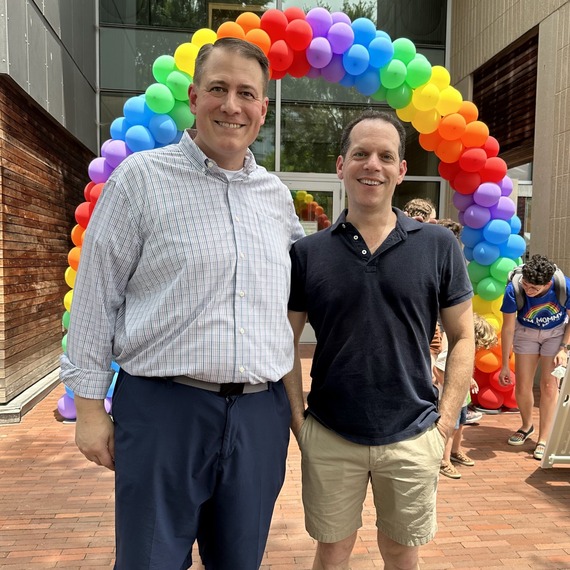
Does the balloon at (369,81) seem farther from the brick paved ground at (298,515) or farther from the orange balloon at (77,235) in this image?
the brick paved ground at (298,515)

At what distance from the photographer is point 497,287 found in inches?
216

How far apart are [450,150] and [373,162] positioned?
388 centimetres

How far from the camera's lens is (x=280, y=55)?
505 cm

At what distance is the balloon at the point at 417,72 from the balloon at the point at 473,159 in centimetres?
43

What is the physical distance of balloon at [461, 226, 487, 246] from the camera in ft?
18.3

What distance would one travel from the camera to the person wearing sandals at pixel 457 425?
4.07 meters

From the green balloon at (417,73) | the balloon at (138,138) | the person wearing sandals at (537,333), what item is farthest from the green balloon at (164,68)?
the person wearing sandals at (537,333)

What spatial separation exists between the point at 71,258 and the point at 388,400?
12.5 feet

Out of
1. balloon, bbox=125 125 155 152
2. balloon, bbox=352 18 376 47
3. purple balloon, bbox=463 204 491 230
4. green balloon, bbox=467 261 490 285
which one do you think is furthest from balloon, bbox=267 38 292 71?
green balloon, bbox=467 261 490 285

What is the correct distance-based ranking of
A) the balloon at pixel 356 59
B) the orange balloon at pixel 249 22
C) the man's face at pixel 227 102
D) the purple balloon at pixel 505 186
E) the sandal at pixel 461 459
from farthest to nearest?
the purple balloon at pixel 505 186, the balloon at pixel 356 59, the orange balloon at pixel 249 22, the sandal at pixel 461 459, the man's face at pixel 227 102

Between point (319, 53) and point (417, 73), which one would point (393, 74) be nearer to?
point (417, 73)

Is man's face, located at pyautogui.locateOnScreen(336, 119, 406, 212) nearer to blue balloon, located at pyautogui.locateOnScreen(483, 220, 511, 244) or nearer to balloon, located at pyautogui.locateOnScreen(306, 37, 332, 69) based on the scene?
balloon, located at pyautogui.locateOnScreen(306, 37, 332, 69)

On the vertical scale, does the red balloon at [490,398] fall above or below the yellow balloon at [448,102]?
below

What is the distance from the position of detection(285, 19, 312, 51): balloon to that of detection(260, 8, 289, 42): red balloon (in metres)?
0.05
